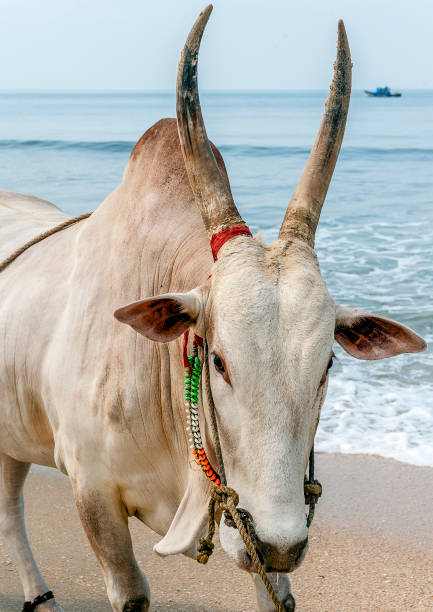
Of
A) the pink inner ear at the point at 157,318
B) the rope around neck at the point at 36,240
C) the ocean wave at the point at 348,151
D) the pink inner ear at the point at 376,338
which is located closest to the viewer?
the pink inner ear at the point at 157,318

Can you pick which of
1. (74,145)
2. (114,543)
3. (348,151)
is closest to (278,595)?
(114,543)

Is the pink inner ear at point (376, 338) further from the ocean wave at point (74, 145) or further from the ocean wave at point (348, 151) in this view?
the ocean wave at point (74, 145)

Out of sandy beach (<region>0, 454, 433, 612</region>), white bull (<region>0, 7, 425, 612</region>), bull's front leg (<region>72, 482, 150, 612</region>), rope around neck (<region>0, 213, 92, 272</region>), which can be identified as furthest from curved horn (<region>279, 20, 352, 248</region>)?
sandy beach (<region>0, 454, 433, 612</region>)

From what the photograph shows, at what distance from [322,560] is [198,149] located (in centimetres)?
224

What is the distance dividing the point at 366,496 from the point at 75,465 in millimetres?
2266

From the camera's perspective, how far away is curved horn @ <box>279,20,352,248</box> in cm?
242

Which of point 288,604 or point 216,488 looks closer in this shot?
point 216,488

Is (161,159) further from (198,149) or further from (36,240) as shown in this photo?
(36,240)

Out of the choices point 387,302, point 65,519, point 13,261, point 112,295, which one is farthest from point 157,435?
point 387,302

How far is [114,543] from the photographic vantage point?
2.74 metres

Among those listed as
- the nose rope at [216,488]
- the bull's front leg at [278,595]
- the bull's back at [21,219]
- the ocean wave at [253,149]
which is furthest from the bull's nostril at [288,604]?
the ocean wave at [253,149]

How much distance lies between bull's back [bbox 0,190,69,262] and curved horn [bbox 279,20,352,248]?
1531mm

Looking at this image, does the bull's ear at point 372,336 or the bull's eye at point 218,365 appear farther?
the bull's ear at point 372,336

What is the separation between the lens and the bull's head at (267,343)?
77.4 inches
